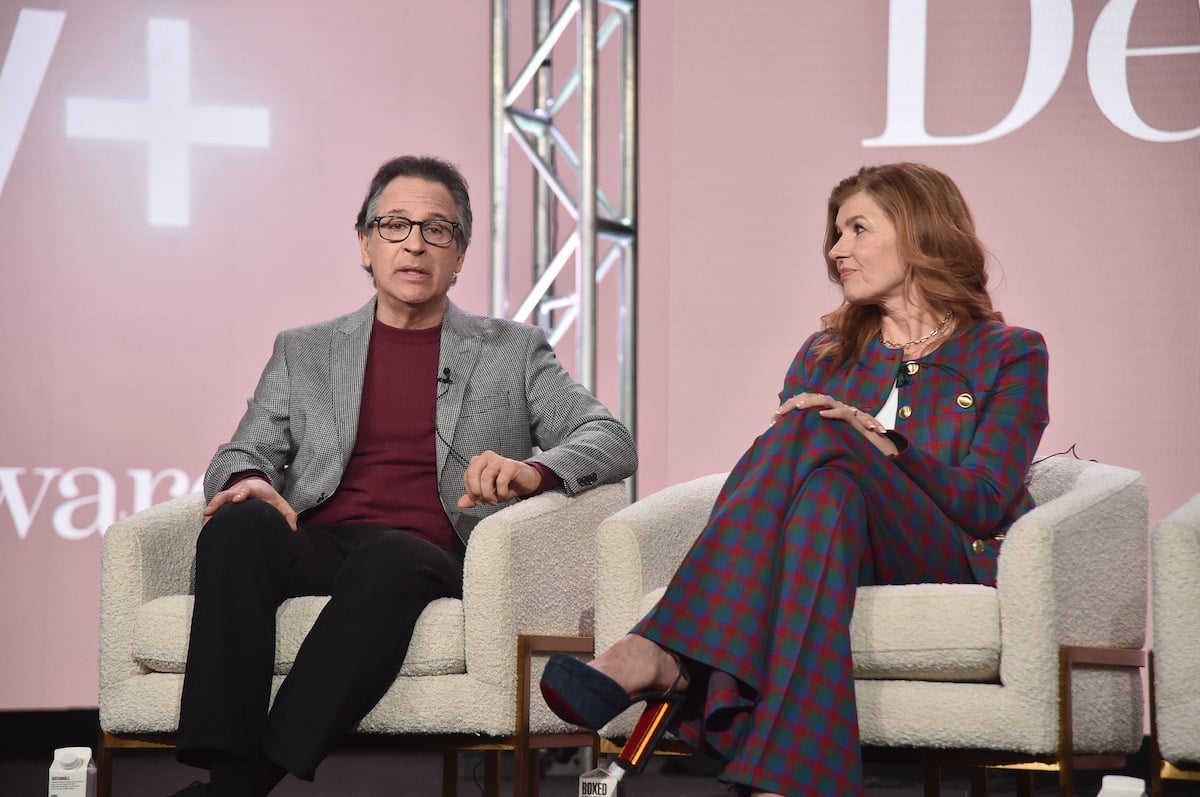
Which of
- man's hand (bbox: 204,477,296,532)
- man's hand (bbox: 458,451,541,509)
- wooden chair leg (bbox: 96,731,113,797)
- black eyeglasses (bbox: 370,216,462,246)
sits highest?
black eyeglasses (bbox: 370,216,462,246)

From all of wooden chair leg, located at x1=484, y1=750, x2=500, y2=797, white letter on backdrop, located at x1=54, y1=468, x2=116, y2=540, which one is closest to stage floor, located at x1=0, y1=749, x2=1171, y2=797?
white letter on backdrop, located at x1=54, y1=468, x2=116, y2=540

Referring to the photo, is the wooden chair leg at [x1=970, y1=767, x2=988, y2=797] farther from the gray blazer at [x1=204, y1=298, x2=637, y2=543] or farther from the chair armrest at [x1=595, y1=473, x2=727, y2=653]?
the gray blazer at [x1=204, y1=298, x2=637, y2=543]

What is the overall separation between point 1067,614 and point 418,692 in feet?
Result: 3.31

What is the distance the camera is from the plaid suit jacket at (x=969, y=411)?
6.94 feet

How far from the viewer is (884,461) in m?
1.99

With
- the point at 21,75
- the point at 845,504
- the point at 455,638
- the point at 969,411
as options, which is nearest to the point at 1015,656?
the point at 845,504

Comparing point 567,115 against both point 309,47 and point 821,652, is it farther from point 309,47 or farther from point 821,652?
point 821,652

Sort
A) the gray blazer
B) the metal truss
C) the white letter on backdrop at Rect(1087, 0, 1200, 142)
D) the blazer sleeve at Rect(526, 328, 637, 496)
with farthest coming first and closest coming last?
the white letter on backdrop at Rect(1087, 0, 1200, 142)
the metal truss
the gray blazer
the blazer sleeve at Rect(526, 328, 637, 496)

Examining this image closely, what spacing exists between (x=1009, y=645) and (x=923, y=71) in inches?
87.0

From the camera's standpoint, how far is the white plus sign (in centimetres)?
401

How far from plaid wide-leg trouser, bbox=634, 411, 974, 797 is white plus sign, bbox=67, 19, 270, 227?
2.57 m

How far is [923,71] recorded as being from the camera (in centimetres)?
373

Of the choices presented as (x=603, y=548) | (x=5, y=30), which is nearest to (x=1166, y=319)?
(x=603, y=548)

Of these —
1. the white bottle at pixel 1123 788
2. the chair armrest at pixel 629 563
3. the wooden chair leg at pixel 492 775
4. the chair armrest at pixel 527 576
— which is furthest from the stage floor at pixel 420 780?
the white bottle at pixel 1123 788
